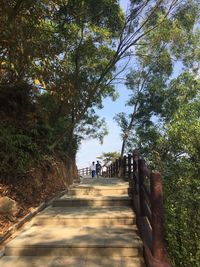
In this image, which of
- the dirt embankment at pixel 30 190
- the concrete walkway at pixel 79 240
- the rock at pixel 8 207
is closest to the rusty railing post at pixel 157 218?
the concrete walkway at pixel 79 240

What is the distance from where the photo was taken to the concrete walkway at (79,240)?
5.36 metres

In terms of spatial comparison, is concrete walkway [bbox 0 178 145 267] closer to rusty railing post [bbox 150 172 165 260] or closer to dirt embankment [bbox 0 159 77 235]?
dirt embankment [bbox 0 159 77 235]

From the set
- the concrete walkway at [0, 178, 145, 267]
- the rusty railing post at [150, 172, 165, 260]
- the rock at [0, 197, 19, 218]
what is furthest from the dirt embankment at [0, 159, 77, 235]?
the rusty railing post at [150, 172, 165, 260]

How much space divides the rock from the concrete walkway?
0.47m

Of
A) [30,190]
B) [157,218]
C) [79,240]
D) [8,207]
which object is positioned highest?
[30,190]

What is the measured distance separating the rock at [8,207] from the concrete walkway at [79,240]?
475mm

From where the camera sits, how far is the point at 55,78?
29.9ft

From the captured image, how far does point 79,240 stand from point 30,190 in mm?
3052

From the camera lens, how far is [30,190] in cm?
870

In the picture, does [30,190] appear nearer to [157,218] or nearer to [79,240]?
[79,240]

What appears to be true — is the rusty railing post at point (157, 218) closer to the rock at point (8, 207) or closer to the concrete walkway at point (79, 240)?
the concrete walkway at point (79, 240)

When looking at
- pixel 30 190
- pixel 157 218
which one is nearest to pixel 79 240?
pixel 157 218

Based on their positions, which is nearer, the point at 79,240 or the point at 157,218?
the point at 157,218

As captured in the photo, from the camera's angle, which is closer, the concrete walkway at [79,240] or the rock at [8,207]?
the concrete walkway at [79,240]
